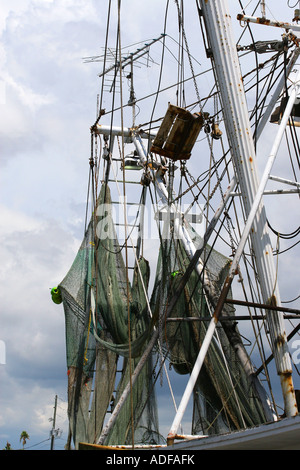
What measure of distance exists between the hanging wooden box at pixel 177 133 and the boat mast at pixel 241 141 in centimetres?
123

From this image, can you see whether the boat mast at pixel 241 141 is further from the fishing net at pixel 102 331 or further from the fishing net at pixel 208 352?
the fishing net at pixel 102 331

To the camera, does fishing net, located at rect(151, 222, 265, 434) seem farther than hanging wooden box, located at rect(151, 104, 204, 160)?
No

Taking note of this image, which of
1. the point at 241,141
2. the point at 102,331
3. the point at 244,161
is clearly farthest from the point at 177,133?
the point at 102,331

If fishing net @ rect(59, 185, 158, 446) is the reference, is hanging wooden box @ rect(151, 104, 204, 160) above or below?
above

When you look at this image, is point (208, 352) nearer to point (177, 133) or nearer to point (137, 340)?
point (137, 340)

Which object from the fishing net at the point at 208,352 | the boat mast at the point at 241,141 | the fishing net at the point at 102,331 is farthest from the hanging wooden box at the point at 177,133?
the fishing net at the point at 102,331

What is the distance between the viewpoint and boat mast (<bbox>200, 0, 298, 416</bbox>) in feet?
32.2

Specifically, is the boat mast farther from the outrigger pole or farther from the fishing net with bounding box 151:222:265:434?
the fishing net with bounding box 151:222:265:434

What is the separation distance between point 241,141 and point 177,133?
185cm

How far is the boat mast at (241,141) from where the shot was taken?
32.2 feet

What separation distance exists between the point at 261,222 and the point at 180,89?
12.3ft

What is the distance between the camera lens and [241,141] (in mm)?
10211

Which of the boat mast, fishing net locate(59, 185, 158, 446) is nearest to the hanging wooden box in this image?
the boat mast

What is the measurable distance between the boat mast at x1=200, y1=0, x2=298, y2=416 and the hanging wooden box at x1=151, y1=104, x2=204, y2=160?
1.23 meters
